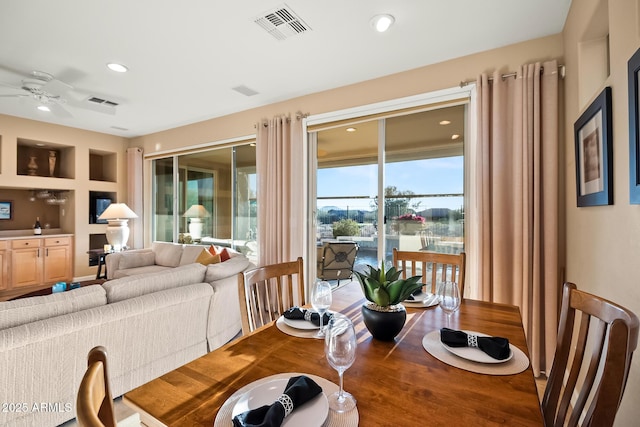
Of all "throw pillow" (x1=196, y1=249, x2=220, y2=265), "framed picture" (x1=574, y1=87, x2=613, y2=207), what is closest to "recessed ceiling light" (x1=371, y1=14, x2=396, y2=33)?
"framed picture" (x1=574, y1=87, x2=613, y2=207)

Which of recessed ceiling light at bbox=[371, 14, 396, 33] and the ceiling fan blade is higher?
recessed ceiling light at bbox=[371, 14, 396, 33]

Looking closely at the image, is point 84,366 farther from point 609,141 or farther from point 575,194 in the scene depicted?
point 575,194

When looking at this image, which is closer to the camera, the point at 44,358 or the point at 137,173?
the point at 44,358

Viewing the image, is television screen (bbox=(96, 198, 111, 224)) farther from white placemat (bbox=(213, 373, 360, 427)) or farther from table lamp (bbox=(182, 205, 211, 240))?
white placemat (bbox=(213, 373, 360, 427))

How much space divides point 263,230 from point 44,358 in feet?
8.40

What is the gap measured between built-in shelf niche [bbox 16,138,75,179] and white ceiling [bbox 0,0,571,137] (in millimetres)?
1968

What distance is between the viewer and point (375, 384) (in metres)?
0.90

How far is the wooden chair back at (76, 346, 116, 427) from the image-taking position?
0.49 metres

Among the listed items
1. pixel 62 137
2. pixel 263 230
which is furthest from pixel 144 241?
pixel 263 230

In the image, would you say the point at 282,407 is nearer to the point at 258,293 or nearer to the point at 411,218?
the point at 258,293

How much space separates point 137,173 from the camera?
222 inches

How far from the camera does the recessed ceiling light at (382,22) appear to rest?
86.1 inches

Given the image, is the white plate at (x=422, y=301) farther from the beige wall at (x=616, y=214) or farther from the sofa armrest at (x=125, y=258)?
the sofa armrest at (x=125, y=258)

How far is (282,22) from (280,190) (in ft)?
6.27
